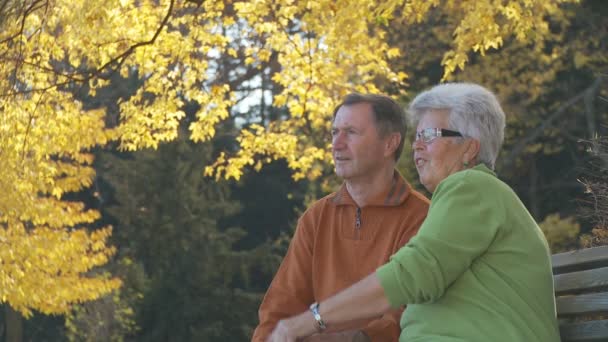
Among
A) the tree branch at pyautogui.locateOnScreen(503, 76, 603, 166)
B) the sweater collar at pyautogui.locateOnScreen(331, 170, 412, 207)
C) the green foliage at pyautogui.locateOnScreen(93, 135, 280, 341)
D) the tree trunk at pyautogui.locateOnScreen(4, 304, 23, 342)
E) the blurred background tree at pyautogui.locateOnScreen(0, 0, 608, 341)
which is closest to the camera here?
the sweater collar at pyautogui.locateOnScreen(331, 170, 412, 207)

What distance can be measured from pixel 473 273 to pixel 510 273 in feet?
0.32

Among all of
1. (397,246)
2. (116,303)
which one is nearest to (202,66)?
(397,246)

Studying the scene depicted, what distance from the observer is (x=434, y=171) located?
352 centimetres

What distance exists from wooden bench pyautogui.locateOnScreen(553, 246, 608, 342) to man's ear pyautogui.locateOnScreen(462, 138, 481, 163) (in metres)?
0.42

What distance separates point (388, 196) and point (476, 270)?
1.27m

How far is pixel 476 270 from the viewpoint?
321 cm

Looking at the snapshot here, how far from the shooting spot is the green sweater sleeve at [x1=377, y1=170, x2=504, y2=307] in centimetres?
314

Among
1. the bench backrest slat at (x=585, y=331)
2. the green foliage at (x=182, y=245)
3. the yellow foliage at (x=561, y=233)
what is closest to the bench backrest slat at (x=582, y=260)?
the bench backrest slat at (x=585, y=331)

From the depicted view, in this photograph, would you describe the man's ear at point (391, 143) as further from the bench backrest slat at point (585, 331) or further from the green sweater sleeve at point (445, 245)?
the green sweater sleeve at point (445, 245)

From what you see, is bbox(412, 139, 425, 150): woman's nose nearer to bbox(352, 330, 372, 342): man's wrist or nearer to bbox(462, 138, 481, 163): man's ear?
bbox(462, 138, 481, 163): man's ear

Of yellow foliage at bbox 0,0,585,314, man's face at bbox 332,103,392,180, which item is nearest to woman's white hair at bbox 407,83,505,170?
man's face at bbox 332,103,392,180

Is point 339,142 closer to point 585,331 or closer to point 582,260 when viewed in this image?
point 582,260

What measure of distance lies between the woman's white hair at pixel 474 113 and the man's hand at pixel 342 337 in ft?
2.53

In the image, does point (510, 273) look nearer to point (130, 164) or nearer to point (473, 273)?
point (473, 273)
